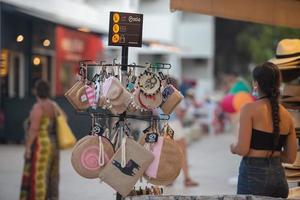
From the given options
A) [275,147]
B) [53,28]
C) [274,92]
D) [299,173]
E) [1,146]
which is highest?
[53,28]

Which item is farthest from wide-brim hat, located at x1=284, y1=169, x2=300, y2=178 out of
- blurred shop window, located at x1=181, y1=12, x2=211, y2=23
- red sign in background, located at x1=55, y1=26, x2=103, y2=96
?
blurred shop window, located at x1=181, y1=12, x2=211, y2=23

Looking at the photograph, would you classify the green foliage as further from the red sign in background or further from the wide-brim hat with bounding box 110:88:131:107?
the wide-brim hat with bounding box 110:88:131:107

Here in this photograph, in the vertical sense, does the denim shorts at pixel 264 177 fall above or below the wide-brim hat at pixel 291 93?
below

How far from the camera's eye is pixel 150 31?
32.6 meters

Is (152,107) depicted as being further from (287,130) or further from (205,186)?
(205,186)

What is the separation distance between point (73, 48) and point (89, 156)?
51.6 ft

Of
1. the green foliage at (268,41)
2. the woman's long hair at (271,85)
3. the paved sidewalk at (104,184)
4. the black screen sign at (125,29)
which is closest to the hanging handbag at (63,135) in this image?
the paved sidewalk at (104,184)

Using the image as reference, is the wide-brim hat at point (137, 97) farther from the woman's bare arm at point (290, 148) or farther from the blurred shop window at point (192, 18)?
the blurred shop window at point (192, 18)

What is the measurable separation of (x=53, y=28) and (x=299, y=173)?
12.1 meters

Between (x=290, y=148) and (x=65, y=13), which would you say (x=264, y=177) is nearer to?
(x=290, y=148)

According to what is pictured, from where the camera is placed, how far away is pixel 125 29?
5.00 metres

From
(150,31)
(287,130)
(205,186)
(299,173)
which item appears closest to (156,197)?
(287,130)

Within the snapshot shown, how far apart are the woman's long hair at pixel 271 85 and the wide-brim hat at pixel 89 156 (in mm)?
1231

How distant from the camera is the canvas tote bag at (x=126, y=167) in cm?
454
